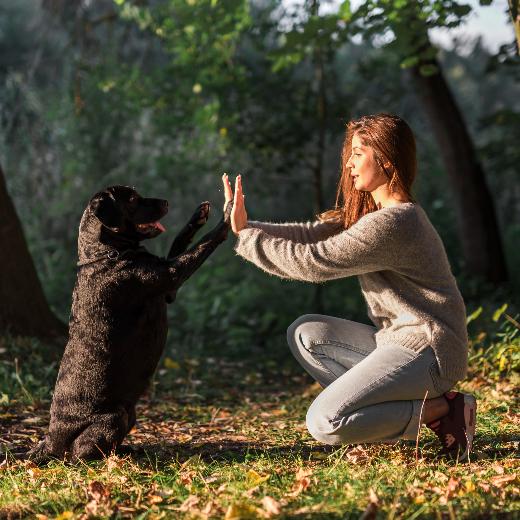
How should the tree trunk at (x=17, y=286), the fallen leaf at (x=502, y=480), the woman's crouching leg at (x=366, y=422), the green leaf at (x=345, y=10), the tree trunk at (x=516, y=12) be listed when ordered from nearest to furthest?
the fallen leaf at (x=502, y=480)
the woman's crouching leg at (x=366, y=422)
the tree trunk at (x=516, y=12)
the green leaf at (x=345, y=10)
the tree trunk at (x=17, y=286)

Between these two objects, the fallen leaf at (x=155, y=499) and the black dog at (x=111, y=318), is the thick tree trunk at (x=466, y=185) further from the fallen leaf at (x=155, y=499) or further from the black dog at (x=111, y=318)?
the fallen leaf at (x=155, y=499)

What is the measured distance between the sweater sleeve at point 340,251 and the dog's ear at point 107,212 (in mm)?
575

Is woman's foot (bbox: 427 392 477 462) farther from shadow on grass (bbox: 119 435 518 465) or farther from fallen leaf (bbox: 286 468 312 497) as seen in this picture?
fallen leaf (bbox: 286 468 312 497)

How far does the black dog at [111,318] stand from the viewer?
3.25 metres

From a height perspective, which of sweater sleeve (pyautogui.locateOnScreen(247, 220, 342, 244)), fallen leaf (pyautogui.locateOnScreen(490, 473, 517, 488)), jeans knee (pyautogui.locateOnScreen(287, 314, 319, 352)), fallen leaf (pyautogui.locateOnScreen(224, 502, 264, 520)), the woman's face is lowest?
fallen leaf (pyautogui.locateOnScreen(224, 502, 264, 520))

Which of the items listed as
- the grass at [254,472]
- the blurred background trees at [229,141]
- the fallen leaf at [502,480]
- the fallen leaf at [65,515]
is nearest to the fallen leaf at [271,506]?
the grass at [254,472]

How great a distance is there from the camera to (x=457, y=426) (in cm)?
333

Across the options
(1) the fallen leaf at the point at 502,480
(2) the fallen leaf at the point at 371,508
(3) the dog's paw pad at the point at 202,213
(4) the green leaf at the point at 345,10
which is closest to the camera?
(2) the fallen leaf at the point at 371,508

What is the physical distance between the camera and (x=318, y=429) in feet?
10.6

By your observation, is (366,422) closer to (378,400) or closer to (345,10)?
(378,400)

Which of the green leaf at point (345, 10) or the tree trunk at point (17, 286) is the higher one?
the green leaf at point (345, 10)

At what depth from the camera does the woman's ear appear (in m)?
3.27

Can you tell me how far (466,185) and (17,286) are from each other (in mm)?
5975

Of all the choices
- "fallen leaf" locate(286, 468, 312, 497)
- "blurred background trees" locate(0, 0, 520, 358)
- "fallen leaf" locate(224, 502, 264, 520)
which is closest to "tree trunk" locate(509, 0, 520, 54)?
"blurred background trees" locate(0, 0, 520, 358)
